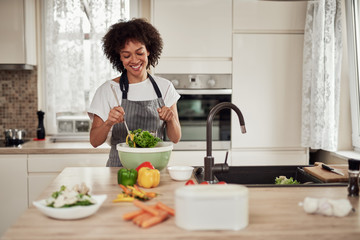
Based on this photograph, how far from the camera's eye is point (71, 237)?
1231 mm

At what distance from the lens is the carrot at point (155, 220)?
1309 mm

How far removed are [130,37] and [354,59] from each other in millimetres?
1968

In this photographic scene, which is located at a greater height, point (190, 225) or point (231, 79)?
point (231, 79)

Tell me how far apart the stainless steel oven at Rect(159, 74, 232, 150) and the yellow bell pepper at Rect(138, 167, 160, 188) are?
1745mm

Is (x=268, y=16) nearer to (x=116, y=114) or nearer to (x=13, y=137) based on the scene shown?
(x=116, y=114)

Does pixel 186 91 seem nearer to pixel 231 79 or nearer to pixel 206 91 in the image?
pixel 206 91

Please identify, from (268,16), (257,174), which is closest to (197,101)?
(268,16)

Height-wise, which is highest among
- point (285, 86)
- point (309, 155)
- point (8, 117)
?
point (285, 86)

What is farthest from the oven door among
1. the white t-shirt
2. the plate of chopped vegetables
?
the plate of chopped vegetables

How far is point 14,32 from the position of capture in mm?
3543

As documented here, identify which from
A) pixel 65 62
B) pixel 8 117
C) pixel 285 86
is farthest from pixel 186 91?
pixel 8 117

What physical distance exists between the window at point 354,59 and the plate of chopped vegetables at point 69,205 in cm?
261

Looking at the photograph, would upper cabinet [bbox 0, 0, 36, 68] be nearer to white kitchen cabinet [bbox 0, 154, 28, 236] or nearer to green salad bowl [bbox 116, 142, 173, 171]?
white kitchen cabinet [bbox 0, 154, 28, 236]

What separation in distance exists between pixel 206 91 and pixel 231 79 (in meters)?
0.23
